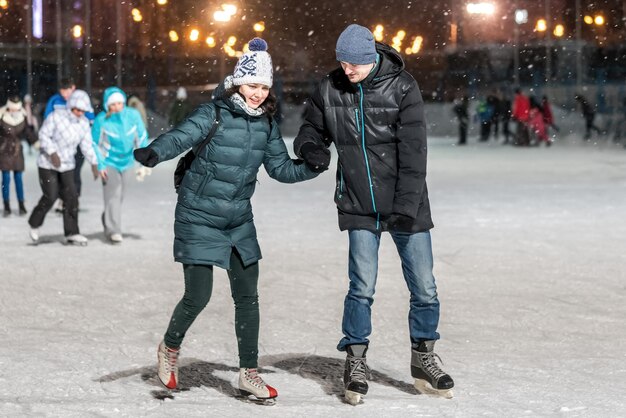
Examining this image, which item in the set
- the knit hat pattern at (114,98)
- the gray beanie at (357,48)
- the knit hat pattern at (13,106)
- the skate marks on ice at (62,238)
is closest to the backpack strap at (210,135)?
the gray beanie at (357,48)

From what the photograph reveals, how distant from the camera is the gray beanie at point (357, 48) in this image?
4434 millimetres

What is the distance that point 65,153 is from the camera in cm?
955

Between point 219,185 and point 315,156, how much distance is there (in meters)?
0.39

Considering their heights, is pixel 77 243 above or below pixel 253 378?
below

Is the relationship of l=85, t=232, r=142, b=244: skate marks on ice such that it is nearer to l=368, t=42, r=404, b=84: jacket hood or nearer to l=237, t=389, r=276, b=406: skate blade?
l=237, t=389, r=276, b=406: skate blade

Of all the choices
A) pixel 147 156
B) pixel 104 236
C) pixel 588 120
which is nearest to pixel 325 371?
pixel 147 156

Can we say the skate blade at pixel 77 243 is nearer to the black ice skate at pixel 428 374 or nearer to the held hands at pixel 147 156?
the black ice skate at pixel 428 374

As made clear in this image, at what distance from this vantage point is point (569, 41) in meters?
40.7

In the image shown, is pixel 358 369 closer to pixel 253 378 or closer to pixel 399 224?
pixel 253 378

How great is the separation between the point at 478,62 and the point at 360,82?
3797cm

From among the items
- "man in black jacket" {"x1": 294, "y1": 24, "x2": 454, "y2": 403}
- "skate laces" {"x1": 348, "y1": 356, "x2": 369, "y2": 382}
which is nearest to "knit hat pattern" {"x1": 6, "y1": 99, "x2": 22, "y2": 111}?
"man in black jacket" {"x1": 294, "y1": 24, "x2": 454, "y2": 403}

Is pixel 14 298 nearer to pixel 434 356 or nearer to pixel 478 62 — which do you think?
pixel 434 356

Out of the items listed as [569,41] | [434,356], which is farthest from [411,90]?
[569,41]

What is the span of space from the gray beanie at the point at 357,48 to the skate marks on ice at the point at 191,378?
1362mm
